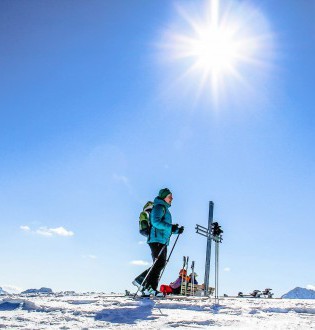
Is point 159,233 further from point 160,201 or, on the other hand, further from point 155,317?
point 155,317

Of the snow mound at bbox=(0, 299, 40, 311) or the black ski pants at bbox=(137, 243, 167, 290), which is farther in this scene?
the black ski pants at bbox=(137, 243, 167, 290)

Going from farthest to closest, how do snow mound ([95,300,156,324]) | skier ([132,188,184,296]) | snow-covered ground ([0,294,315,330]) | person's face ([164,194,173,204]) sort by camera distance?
person's face ([164,194,173,204]) < skier ([132,188,184,296]) < snow mound ([95,300,156,324]) < snow-covered ground ([0,294,315,330])

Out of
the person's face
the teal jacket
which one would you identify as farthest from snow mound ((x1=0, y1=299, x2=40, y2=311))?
the person's face

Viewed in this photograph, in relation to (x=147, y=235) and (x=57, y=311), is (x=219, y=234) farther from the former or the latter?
(x=57, y=311)

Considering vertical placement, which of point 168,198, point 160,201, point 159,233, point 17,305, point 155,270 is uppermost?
point 168,198

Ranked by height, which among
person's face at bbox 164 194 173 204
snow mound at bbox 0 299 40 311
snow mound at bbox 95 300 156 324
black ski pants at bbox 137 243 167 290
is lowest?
snow mound at bbox 0 299 40 311

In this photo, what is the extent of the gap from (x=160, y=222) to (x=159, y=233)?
35 centimetres

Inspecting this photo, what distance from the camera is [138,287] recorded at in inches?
247

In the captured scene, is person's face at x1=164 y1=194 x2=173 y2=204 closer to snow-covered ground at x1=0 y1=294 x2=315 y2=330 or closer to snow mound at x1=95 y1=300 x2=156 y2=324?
snow-covered ground at x1=0 y1=294 x2=315 y2=330

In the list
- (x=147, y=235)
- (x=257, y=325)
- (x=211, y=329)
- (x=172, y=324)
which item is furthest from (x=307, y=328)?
(x=147, y=235)

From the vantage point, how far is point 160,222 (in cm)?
645

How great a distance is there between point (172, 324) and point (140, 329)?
0.38 meters

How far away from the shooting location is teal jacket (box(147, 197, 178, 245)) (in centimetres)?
646

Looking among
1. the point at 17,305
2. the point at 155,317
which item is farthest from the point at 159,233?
the point at 155,317
